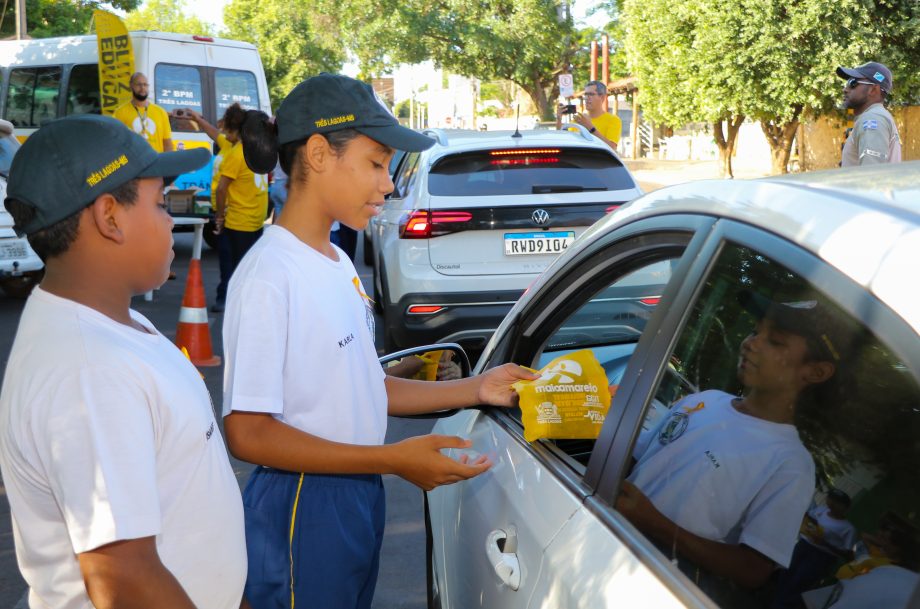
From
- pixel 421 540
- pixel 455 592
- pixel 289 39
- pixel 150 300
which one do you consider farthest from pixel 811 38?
pixel 289 39

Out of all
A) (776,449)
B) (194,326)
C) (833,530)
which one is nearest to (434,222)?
(194,326)

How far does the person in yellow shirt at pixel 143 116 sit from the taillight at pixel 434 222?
17.8 ft

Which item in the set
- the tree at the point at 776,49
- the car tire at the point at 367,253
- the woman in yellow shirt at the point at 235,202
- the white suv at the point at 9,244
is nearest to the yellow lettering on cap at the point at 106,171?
the woman in yellow shirt at the point at 235,202

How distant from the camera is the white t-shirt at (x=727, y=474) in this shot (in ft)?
4.90

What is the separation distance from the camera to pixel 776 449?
155 centimetres

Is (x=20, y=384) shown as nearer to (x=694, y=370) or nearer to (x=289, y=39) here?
(x=694, y=370)

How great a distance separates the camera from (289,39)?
2219 inches

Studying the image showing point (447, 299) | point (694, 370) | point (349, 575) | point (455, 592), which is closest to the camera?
point (694, 370)

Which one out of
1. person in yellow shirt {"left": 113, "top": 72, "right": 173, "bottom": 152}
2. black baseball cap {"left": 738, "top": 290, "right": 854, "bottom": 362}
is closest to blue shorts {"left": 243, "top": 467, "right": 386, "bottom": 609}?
black baseball cap {"left": 738, "top": 290, "right": 854, "bottom": 362}

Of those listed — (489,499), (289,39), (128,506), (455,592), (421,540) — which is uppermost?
(289,39)

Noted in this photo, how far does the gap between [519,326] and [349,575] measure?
2.71 ft

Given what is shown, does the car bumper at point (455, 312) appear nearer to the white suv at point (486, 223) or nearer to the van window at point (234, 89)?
the white suv at point (486, 223)

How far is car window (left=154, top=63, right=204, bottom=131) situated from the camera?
556 inches

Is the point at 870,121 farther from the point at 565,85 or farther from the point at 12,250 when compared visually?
the point at 565,85
